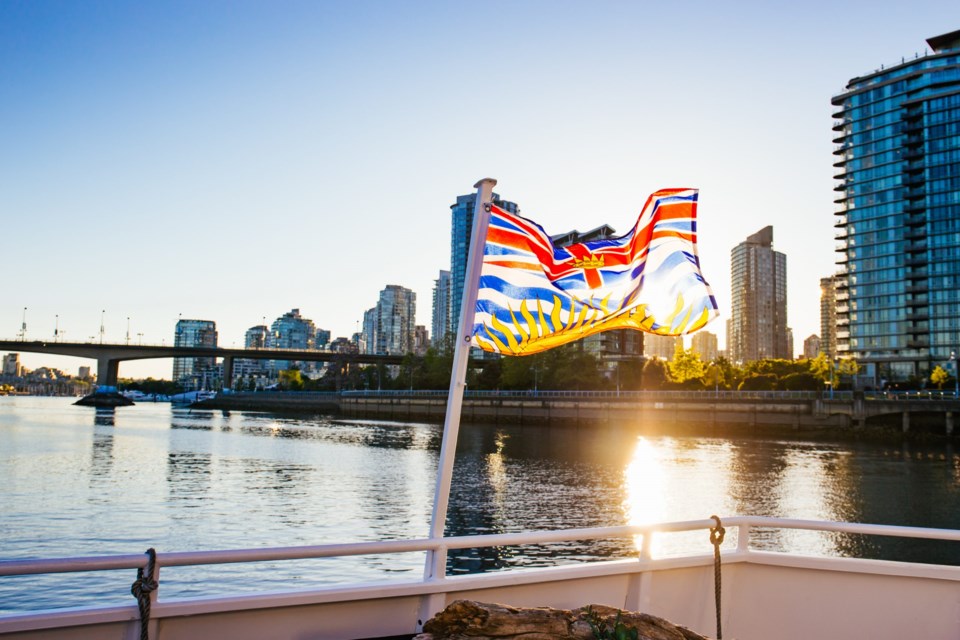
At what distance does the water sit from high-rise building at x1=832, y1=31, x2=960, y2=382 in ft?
303

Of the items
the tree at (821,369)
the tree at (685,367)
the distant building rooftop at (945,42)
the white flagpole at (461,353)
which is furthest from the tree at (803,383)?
the white flagpole at (461,353)

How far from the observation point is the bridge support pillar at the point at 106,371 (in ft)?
538

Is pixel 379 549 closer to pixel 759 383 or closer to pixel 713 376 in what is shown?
pixel 759 383

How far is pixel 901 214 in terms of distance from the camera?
520 ft

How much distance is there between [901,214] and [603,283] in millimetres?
175161

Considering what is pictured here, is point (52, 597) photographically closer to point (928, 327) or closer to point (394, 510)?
point (394, 510)

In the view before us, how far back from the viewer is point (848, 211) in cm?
16938

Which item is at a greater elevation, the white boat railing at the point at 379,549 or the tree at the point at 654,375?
the tree at the point at 654,375

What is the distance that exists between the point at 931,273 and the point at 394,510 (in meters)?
154

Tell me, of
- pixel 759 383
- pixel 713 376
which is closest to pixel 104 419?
pixel 713 376

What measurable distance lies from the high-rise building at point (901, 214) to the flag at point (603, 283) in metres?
169

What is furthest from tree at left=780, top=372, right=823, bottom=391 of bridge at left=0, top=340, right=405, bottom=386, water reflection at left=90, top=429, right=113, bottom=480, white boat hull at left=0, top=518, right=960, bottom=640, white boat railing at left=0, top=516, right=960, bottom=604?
white boat railing at left=0, top=516, right=960, bottom=604

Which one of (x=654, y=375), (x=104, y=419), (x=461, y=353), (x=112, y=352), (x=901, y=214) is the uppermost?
(x=901, y=214)

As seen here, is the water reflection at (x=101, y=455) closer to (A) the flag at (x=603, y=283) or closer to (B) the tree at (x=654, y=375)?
(A) the flag at (x=603, y=283)
